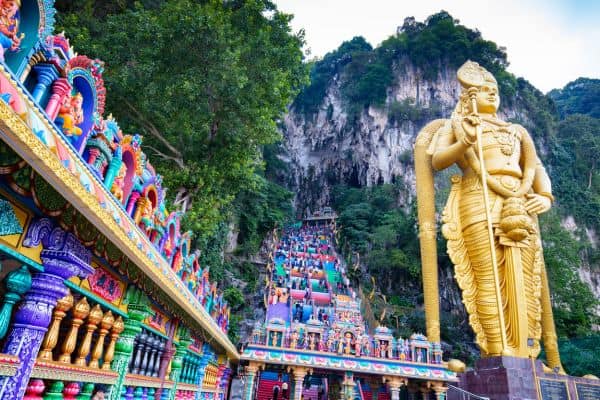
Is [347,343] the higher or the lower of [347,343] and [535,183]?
the lower

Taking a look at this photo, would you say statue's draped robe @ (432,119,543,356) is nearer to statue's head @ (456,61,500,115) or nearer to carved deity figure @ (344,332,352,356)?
statue's head @ (456,61,500,115)

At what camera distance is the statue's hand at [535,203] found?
745cm

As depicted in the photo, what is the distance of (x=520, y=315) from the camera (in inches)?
A: 255

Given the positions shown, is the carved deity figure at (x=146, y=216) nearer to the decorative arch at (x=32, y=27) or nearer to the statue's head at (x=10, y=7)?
the decorative arch at (x=32, y=27)

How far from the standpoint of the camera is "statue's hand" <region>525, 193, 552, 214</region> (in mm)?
7445

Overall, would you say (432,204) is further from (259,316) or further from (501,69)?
(501,69)

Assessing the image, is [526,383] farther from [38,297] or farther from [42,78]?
[42,78]

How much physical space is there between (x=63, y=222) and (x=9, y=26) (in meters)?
0.82

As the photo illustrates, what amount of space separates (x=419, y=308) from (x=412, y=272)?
1.86 meters

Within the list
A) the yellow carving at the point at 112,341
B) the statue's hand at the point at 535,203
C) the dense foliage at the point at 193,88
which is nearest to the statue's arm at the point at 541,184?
the statue's hand at the point at 535,203

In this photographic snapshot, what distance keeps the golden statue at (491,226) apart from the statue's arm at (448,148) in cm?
1

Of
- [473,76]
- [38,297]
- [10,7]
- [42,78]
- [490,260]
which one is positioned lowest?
[38,297]

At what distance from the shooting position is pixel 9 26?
4.68ft

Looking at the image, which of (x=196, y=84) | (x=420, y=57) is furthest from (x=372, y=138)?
(x=196, y=84)
